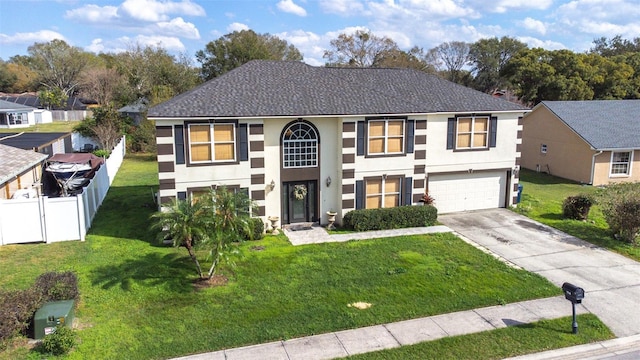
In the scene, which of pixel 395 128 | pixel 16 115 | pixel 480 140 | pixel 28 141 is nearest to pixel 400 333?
pixel 395 128

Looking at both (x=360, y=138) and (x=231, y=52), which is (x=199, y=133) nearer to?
(x=360, y=138)

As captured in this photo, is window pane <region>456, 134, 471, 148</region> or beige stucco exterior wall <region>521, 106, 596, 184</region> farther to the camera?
beige stucco exterior wall <region>521, 106, 596, 184</region>

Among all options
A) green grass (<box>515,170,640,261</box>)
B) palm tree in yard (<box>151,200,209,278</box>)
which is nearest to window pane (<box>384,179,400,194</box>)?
green grass (<box>515,170,640,261</box>)

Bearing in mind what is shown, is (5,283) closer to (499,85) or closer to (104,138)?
(104,138)

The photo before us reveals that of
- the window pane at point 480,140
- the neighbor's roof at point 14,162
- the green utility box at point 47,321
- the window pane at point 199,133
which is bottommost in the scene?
the green utility box at point 47,321

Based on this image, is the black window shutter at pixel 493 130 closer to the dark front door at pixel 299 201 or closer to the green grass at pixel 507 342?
the dark front door at pixel 299 201

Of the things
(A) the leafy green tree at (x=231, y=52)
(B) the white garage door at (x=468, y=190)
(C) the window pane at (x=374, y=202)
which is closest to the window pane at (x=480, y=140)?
(B) the white garage door at (x=468, y=190)

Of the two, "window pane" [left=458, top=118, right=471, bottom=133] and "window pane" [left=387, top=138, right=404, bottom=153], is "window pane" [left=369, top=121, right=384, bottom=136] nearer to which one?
"window pane" [left=387, top=138, right=404, bottom=153]
